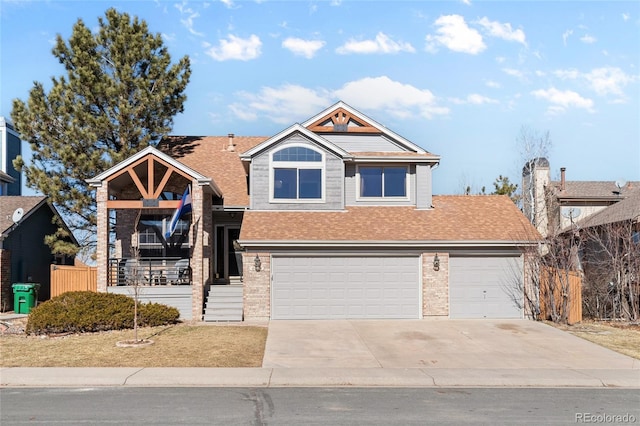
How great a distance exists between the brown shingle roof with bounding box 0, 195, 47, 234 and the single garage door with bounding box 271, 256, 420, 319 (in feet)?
39.8

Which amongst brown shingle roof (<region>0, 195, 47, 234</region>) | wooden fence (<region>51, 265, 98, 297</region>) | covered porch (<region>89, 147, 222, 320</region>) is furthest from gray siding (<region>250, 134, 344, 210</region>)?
brown shingle roof (<region>0, 195, 47, 234</region>)

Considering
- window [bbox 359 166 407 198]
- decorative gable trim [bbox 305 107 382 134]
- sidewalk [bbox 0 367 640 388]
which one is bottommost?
sidewalk [bbox 0 367 640 388]

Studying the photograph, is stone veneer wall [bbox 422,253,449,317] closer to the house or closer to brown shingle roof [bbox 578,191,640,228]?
the house

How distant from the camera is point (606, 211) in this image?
28172 millimetres

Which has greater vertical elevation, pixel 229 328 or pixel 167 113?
pixel 167 113

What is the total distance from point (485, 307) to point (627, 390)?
29.3 feet

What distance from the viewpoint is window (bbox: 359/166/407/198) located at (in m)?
22.0

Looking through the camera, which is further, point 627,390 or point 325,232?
point 325,232

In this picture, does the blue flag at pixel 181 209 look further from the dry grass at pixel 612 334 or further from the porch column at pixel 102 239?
the dry grass at pixel 612 334

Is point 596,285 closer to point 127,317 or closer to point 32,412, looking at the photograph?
point 127,317

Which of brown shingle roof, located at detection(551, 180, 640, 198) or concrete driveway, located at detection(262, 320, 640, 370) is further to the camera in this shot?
brown shingle roof, located at detection(551, 180, 640, 198)

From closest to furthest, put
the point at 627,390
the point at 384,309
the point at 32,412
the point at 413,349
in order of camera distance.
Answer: the point at 32,412 < the point at 627,390 < the point at 413,349 < the point at 384,309

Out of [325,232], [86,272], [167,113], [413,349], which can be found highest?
[167,113]

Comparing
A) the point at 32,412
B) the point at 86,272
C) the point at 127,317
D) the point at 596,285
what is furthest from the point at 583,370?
the point at 86,272
